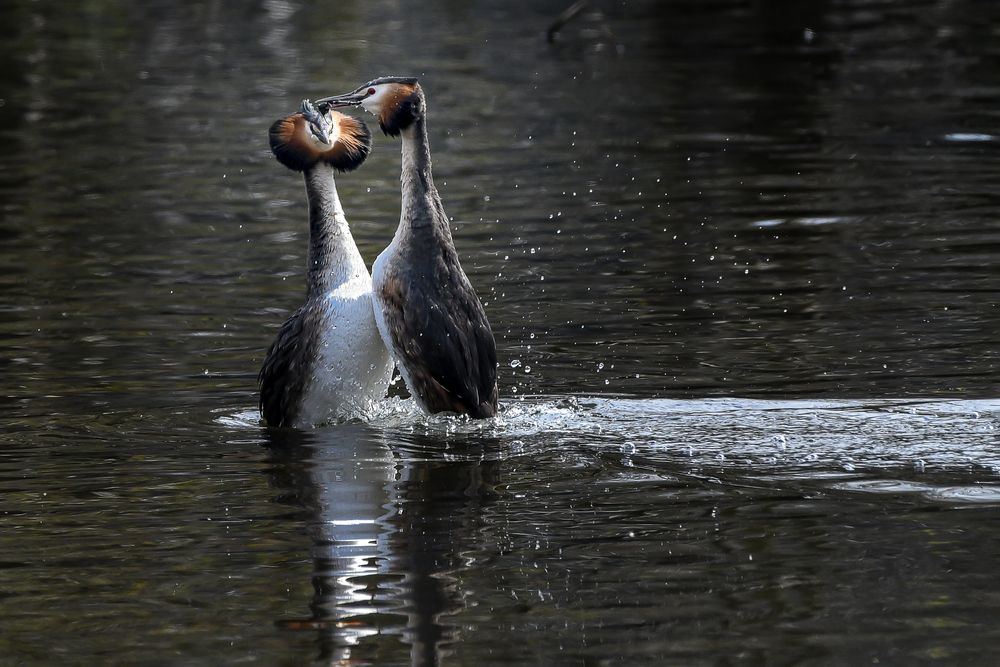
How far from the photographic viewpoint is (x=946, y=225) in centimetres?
1340

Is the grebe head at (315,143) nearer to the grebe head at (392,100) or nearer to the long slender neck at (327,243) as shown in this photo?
the long slender neck at (327,243)

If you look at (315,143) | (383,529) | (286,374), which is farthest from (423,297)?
(383,529)

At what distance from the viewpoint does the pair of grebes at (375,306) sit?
882 centimetres

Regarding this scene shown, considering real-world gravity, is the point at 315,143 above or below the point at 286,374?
above

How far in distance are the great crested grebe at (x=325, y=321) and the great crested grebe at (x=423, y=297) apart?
218 mm

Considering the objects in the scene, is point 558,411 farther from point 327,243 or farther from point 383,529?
point 383,529

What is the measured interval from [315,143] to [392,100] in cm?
58

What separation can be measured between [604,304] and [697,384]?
209 centimetres

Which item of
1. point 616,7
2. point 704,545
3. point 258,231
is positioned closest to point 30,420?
point 704,545

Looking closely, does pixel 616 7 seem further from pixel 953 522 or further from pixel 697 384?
pixel 953 522

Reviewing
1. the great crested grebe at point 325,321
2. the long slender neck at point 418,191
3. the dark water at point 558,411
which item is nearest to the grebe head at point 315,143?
the great crested grebe at point 325,321

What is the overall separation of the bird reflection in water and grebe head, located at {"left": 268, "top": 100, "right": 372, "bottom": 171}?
1.37m

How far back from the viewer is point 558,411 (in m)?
9.16

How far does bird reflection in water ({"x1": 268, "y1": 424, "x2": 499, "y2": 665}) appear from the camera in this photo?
615cm
